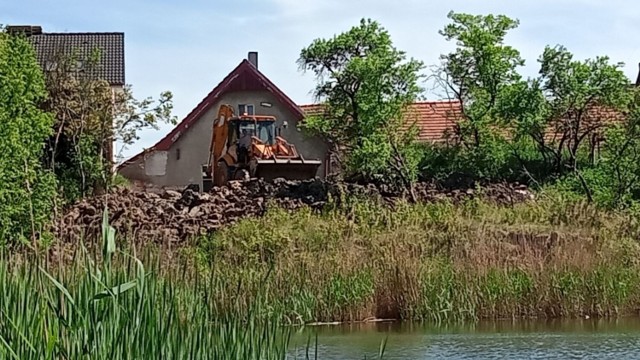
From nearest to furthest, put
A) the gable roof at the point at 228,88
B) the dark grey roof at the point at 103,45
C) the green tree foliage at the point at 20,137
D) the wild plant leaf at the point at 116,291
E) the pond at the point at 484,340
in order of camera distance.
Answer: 1. the wild plant leaf at the point at 116,291
2. the pond at the point at 484,340
3. the green tree foliage at the point at 20,137
4. the dark grey roof at the point at 103,45
5. the gable roof at the point at 228,88

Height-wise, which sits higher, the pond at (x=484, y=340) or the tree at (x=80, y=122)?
the tree at (x=80, y=122)

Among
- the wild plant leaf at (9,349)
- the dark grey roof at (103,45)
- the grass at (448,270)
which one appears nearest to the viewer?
the wild plant leaf at (9,349)

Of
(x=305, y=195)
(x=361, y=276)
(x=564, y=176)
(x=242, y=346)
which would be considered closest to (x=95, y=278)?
(x=242, y=346)

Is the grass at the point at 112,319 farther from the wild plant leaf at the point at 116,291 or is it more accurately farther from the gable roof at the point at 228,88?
the gable roof at the point at 228,88

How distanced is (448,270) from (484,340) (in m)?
2.09

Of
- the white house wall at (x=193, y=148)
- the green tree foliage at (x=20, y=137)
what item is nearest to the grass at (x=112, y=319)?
the green tree foliage at (x=20, y=137)

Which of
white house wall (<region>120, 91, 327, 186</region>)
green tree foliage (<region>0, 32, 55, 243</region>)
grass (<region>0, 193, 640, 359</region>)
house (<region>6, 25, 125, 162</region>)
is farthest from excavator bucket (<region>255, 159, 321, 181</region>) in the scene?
white house wall (<region>120, 91, 327, 186</region>)

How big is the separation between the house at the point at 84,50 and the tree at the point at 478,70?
7276 millimetres

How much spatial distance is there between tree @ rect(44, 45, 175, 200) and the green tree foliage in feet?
16.2

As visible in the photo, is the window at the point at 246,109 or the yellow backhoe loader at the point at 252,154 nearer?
the yellow backhoe loader at the point at 252,154

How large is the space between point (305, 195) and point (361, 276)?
7067 millimetres

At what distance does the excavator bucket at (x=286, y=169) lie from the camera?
78.1ft

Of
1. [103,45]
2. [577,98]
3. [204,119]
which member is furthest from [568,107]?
[204,119]

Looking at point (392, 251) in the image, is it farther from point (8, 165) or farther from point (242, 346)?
point (242, 346)
